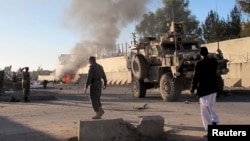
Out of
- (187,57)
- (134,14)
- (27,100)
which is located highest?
(134,14)

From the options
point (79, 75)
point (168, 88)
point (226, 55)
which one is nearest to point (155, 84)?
point (168, 88)

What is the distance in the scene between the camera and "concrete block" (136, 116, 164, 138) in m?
8.94

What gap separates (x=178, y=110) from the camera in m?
14.6

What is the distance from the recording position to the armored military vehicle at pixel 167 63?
1795 centimetres

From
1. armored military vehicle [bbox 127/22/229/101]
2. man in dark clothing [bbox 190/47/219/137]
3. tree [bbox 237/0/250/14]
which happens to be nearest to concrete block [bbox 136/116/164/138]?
man in dark clothing [bbox 190/47/219/137]

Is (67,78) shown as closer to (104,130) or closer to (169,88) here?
(169,88)

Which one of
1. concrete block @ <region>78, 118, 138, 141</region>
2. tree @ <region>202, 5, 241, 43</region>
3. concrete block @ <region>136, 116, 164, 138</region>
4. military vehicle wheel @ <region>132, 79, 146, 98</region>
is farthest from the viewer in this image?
tree @ <region>202, 5, 241, 43</region>

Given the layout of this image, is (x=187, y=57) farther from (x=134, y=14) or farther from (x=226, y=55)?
(x=134, y=14)

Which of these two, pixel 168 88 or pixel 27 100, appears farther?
pixel 27 100

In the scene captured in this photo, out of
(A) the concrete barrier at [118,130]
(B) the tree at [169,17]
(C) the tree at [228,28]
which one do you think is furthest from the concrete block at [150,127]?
(B) the tree at [169,17]

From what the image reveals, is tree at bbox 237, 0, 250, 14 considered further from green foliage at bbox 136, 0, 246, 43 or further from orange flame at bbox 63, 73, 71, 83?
orange flame at bbox 63, 73, 71, 83

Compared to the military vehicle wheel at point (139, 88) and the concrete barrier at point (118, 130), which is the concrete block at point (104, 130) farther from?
the military vehicle wheel at point (139, 88)

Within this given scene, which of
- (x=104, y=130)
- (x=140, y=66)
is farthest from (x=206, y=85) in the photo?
(x=140, y=66)

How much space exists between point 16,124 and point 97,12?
70.9 ft
